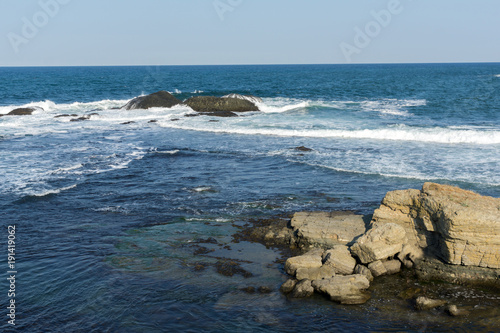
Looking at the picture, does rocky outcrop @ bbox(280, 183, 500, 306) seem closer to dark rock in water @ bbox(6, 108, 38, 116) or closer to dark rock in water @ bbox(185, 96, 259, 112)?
dark rock in water @ bbox(185, 96, 259, 112)

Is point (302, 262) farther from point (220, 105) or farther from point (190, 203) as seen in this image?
point (220, 105)

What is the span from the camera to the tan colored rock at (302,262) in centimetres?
1076

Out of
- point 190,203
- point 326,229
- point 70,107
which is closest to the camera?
point 326,229

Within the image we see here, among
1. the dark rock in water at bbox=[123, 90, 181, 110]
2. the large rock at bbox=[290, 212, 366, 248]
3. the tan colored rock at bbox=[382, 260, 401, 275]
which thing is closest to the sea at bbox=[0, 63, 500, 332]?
the large rock at bbox=[290, 212, 366, 248]

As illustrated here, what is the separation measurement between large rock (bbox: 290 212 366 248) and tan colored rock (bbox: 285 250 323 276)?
1215 millimetres

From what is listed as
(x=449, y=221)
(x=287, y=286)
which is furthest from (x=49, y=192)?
(x=449, y=221)

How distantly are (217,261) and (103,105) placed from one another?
1730 inches

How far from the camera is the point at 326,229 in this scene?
40.7 ft

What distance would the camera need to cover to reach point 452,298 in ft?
32.1

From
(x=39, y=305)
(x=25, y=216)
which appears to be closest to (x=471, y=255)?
(x=39, y=305)

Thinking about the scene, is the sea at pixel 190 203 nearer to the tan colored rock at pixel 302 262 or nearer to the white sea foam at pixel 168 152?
the white sea foam at pixel 168 152

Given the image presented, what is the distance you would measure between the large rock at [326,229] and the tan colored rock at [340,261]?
2.90 ft

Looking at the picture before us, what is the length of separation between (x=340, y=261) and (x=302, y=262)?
3.07ft

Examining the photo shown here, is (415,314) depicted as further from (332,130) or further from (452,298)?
(332,130)
